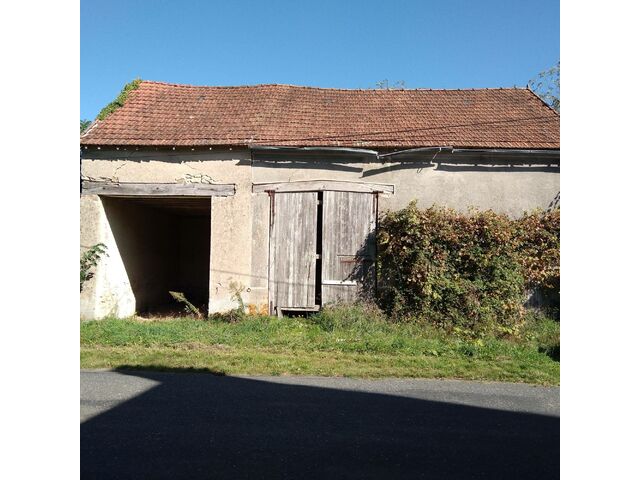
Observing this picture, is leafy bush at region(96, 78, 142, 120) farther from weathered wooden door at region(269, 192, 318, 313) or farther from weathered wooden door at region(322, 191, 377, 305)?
weathered wooden door at region(322, 191, 377, 305)

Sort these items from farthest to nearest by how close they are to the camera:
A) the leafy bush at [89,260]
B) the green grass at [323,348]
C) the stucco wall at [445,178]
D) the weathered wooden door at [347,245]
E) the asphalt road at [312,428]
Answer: the stucco wall at [445,178] → the weathered wooden door at [347,245] → the leafy bush at [89,260] → the green grass at [323,348] → the asphalt road at [312,428]

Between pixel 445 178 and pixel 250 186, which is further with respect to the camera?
pixel 445 178

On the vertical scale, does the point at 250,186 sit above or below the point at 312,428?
above

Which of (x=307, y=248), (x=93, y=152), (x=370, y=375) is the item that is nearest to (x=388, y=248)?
(x=307, y=248)

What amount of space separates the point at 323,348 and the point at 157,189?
5.01m

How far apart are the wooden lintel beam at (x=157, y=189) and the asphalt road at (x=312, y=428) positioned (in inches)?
179

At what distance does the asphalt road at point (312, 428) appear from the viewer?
10.5 feet

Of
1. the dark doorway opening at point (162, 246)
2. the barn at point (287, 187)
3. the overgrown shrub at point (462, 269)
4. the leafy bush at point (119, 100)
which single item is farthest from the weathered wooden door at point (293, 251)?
the leafy bush at point (119, 100)

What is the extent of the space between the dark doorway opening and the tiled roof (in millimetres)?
1591

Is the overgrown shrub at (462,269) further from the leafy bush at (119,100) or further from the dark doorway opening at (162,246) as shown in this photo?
the leafy bush at (119,100)

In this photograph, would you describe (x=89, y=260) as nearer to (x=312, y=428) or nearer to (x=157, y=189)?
(x=157, y=189)

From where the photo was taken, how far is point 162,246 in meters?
12.7

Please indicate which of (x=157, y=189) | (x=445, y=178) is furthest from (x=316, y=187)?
(x=157, y=189)

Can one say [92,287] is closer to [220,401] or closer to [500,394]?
[220,401]
